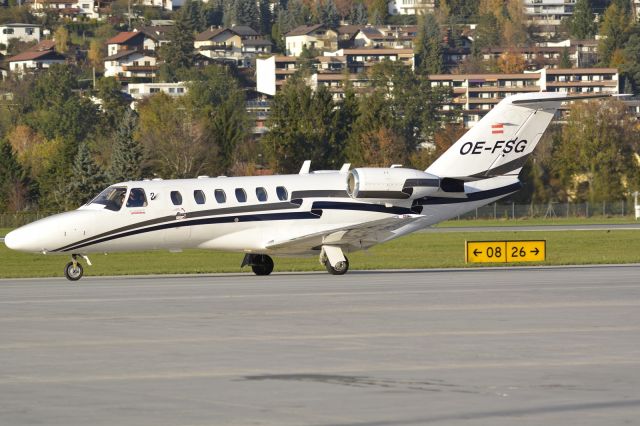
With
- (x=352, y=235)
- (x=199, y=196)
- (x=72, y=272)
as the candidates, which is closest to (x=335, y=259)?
(x=352, y=235)

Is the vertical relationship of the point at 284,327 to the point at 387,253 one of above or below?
above

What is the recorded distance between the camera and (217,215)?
117ft

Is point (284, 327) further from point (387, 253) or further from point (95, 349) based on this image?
point (387, 253)

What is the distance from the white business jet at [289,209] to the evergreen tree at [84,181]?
59.1 meters

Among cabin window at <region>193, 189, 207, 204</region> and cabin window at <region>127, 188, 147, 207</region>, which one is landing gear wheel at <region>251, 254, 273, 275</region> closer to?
cabin window at <region>193, 189, 207, 204</region>

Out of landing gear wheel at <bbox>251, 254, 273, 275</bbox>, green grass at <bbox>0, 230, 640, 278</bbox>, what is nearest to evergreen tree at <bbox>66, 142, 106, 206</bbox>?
green grass at <bbox>0, 230, 640, 278</bbox>

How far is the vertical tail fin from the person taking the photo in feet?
123

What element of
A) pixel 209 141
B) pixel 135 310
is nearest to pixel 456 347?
pixel 135 310

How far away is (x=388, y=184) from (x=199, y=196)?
474 centimetres

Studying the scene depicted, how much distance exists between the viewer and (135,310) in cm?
2622

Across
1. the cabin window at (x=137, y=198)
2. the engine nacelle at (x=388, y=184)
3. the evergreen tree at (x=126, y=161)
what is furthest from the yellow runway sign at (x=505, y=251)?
the evergreen tree at (x=126, y=161)

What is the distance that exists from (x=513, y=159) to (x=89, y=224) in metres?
11.2

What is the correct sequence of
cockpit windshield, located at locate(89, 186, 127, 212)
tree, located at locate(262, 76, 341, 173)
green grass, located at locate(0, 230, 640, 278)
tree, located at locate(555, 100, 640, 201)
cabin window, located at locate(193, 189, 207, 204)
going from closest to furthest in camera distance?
cockpit windshield, located at locate(89, 186, 127, 212) → cabin window, located at locate(193, 189, 207, 204) → green grass, located at locate(0, 230, 640, 278) → tree, located at locate(555, 100, 640, 201) → tree, located at locate(262, 76, 341, 173)

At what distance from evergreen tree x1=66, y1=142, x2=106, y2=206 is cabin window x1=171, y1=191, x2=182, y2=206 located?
59.2m
